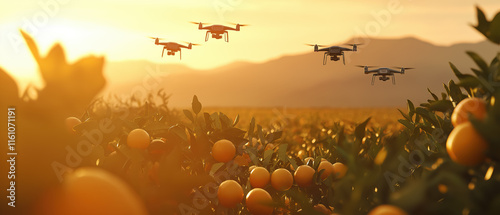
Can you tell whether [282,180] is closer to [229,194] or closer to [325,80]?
[229,194]

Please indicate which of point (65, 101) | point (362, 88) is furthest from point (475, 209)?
point (362, 88)

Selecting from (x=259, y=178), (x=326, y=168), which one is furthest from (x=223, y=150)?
(x=326, y=168)

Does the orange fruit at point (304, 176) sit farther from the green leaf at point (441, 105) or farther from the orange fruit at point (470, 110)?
the orange fruit at point (470, 110)

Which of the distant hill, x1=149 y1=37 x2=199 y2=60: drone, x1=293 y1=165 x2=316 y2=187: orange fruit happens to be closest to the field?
x1=293 y1=165 x2=316 y2=187: orange fruit

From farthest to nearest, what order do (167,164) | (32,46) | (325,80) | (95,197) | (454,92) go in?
(325,80) → (454,92) → (167,164) → (32,46) → (95,197)

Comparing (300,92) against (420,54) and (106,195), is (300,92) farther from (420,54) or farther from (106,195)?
(106,195)

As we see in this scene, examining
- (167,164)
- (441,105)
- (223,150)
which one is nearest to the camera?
(167,164)

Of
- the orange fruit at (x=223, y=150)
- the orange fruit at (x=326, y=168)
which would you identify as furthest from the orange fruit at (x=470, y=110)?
the orange fruit at (x=223, y=150)
